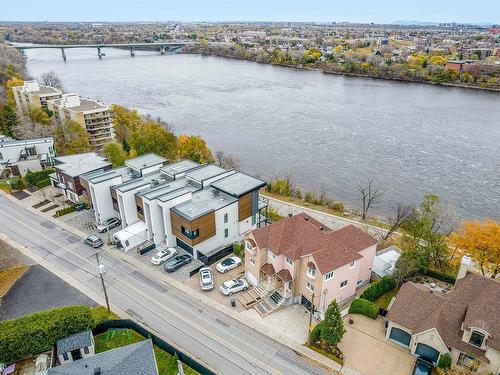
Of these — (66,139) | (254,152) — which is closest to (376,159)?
(254,152)

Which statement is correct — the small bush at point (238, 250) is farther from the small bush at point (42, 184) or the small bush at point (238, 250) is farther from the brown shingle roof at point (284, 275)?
the small bush at point (42, 184)

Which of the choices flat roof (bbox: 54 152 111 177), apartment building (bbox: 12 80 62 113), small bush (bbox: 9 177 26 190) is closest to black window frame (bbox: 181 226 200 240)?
flat roof (bbox: 54 152 111 177)

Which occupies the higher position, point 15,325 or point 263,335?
point 15,325

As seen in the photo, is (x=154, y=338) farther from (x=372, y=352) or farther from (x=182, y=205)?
(x=372, y=352)

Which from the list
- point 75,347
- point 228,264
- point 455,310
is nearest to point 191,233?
point 228,264

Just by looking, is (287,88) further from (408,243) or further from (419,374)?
(419,374)

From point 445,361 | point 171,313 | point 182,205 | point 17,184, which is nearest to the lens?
point 445,361

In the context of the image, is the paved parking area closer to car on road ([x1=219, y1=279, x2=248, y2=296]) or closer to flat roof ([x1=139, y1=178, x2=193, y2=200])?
car on road ([x1=219, y1=279, x2=248, y2=296])
